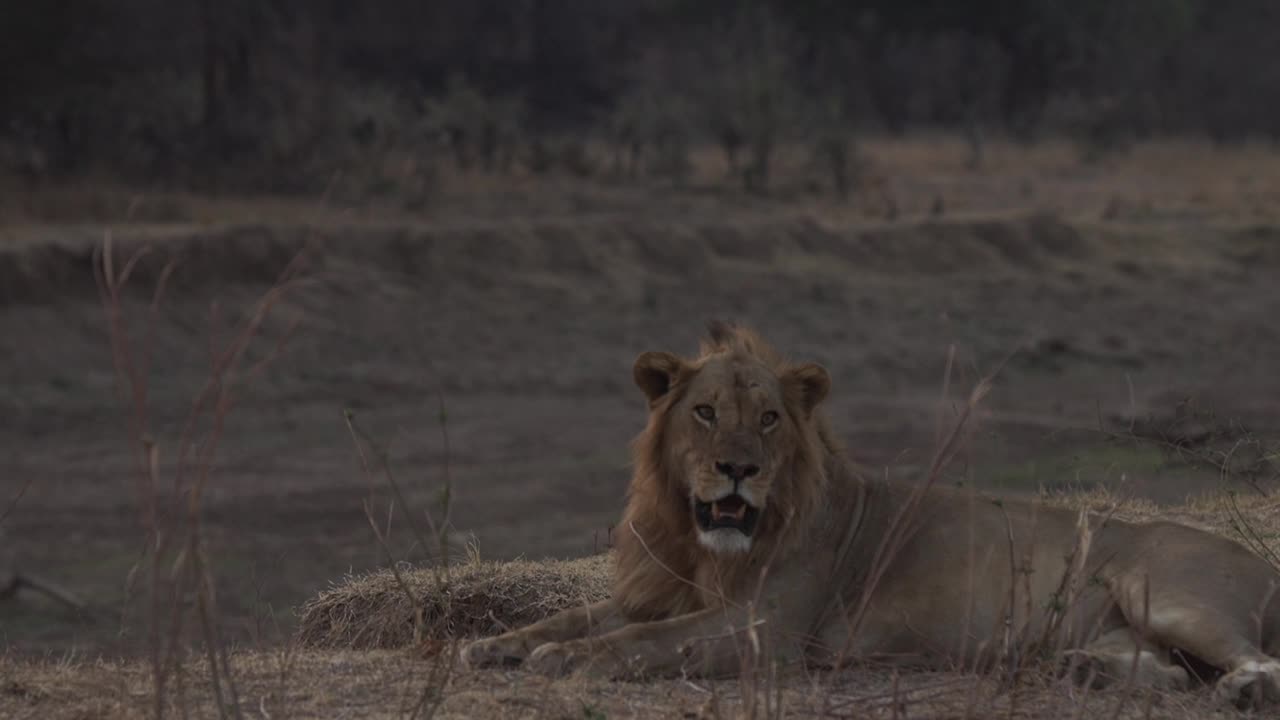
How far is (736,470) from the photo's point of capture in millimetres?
4395

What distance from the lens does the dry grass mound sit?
552 centimetres

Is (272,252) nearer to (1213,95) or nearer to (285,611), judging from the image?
(285,611)

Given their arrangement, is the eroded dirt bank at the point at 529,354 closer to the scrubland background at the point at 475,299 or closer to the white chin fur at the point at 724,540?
the scrubland background at the point at 475,299

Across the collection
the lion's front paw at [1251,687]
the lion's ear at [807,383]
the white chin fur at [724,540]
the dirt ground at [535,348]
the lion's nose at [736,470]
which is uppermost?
the lion's ear at [807,383]

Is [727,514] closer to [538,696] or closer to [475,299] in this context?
[538,696]

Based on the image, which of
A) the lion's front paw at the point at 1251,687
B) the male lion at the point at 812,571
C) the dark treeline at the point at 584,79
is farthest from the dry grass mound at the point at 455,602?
the dark treeline at the point at 584,79

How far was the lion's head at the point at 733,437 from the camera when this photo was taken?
4.42 metres

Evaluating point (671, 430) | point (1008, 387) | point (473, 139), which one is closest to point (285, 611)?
point (671, 430)

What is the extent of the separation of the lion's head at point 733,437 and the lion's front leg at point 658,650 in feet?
0.61

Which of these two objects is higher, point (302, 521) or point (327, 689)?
point (327, 689)

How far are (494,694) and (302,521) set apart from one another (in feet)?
28.7

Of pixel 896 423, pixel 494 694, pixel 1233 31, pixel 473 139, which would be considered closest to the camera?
pixel 494 694

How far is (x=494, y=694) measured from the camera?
4.16 meters

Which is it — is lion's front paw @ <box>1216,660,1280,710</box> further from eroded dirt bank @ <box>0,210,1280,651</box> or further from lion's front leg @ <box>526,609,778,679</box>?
eroded dirt bank @ <box>0,210,1280,651</box>
